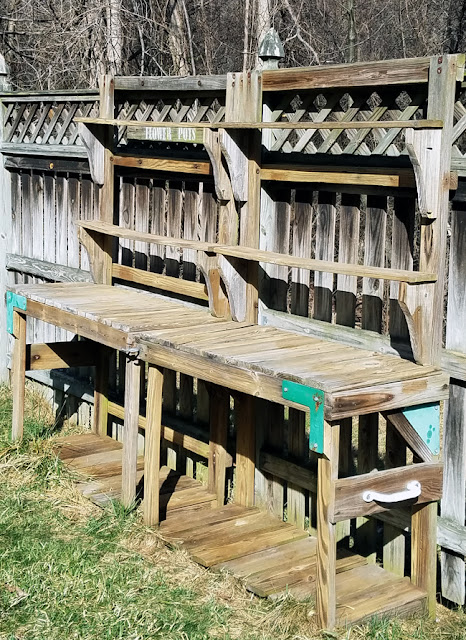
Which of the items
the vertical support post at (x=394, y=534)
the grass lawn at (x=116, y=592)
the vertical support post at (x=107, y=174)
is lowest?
the grass lawn at (x=116, y=592)

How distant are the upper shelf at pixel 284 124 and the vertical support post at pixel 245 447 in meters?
1.48

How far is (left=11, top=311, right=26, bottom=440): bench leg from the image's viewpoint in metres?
6.48

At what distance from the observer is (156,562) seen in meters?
4.94

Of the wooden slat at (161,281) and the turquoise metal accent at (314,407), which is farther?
the wooden slat at (161,281)

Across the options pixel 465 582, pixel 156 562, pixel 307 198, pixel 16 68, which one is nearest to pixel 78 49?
pixel 16 68

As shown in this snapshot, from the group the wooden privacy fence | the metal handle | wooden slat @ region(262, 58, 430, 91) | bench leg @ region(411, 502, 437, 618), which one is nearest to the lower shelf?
bench leg @ region(411, 502, 437, 618)

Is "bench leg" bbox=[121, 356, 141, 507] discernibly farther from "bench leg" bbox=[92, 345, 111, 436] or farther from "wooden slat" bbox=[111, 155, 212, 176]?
"bench leg" bbox=[92, 345, 111, 436]

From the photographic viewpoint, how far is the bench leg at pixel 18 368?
21.3 ft

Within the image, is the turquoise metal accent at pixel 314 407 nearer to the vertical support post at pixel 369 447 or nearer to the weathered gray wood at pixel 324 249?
the vertical support post at pixel 369 447

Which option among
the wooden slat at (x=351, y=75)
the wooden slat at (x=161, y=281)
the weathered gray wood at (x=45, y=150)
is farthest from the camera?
the weathered gray wood at (x=45, y=150)

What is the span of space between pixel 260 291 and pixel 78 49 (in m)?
6.27

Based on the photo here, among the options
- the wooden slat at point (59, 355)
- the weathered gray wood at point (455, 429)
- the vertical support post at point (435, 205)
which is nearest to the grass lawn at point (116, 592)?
the weathered gray wood at point (455, 429)

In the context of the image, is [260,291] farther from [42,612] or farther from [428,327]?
[42,612]

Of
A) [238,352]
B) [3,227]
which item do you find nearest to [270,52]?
[238,352]
